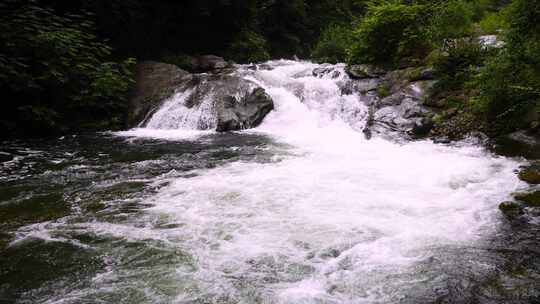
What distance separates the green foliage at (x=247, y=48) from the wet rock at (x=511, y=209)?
15.5 meters

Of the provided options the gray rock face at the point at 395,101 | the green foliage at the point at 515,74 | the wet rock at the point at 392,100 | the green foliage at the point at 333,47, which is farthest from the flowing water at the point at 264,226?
the green foliage at the point at 333,47

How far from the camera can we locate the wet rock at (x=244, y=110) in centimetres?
1193

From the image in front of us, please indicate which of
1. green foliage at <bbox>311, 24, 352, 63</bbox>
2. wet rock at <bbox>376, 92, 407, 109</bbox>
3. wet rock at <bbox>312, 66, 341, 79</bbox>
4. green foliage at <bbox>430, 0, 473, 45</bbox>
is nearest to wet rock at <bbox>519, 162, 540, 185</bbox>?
wet rock at <bbox>376, 92, 407, 109</bbox>

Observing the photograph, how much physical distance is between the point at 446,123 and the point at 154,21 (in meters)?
10.9

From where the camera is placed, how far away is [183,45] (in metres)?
18.2

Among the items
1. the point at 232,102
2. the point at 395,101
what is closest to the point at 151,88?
the point at 232,102

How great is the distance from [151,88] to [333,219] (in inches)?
386

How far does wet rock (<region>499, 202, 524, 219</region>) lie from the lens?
532cm

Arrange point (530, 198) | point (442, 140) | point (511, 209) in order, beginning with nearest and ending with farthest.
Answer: point (511, 209)
point (530, 198)
point (442, 140)

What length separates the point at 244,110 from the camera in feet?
40.8

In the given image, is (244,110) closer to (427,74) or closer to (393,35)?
(393,35)

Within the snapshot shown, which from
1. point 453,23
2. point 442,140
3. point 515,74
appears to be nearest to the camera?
point 515,74

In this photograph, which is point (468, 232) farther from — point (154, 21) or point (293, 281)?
point (154, 21)

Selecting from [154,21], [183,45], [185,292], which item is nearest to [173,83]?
[154,21]
